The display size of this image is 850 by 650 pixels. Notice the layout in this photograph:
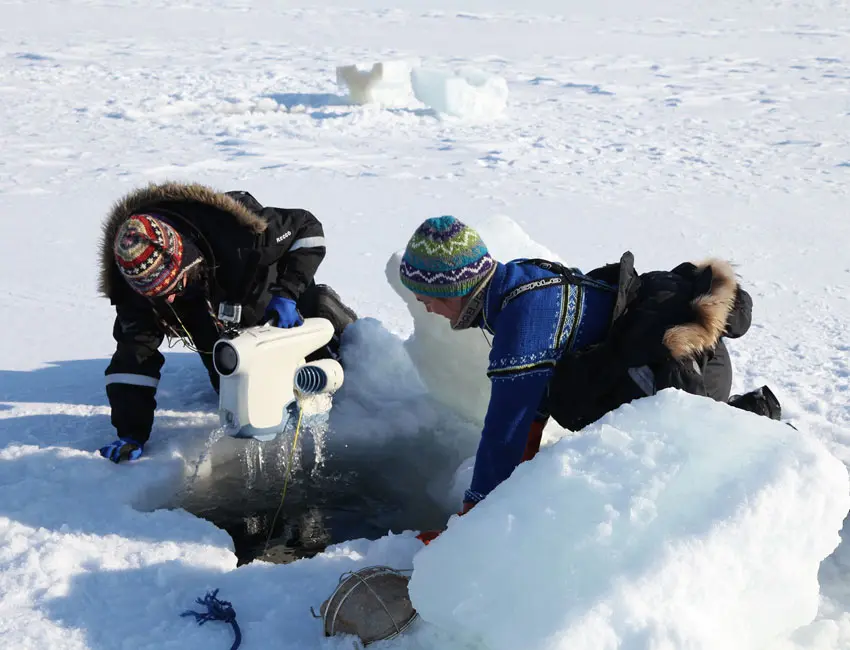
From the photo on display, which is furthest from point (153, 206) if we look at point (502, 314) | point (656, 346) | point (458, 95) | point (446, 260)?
point (458, 95)

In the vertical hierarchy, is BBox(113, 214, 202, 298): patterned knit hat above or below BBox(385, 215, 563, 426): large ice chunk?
above

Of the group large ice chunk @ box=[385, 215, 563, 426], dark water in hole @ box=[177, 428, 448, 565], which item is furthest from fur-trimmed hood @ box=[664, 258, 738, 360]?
dark water in hole @ box=[177, 428, 448, 565]

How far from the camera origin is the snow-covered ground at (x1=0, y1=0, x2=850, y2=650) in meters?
1.95

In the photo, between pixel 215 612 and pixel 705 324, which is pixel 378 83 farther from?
pixel 215 612

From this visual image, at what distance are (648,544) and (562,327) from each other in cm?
88

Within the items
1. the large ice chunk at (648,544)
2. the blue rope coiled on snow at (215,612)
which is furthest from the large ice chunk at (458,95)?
the large ice chunk at (648,544)

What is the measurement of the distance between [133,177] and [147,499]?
15.4ft

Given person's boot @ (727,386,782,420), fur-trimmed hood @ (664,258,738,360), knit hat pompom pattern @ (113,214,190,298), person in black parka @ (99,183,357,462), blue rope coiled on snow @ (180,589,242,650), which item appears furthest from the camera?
person in black parka @ (99,183,357,462)

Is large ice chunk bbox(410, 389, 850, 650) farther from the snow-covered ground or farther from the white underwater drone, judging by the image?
the white underwater drone

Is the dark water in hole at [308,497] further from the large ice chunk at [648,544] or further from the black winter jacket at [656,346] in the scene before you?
the large ice chunk at [648,544]

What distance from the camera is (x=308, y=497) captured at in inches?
138

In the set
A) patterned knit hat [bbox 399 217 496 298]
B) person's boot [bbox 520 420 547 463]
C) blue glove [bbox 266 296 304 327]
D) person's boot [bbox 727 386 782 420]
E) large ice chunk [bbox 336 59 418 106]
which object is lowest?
large ice chunk [bbox 336 59 418 106]

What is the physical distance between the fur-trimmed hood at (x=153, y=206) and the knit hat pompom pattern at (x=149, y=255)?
0.14m

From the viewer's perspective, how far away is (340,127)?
902cm
